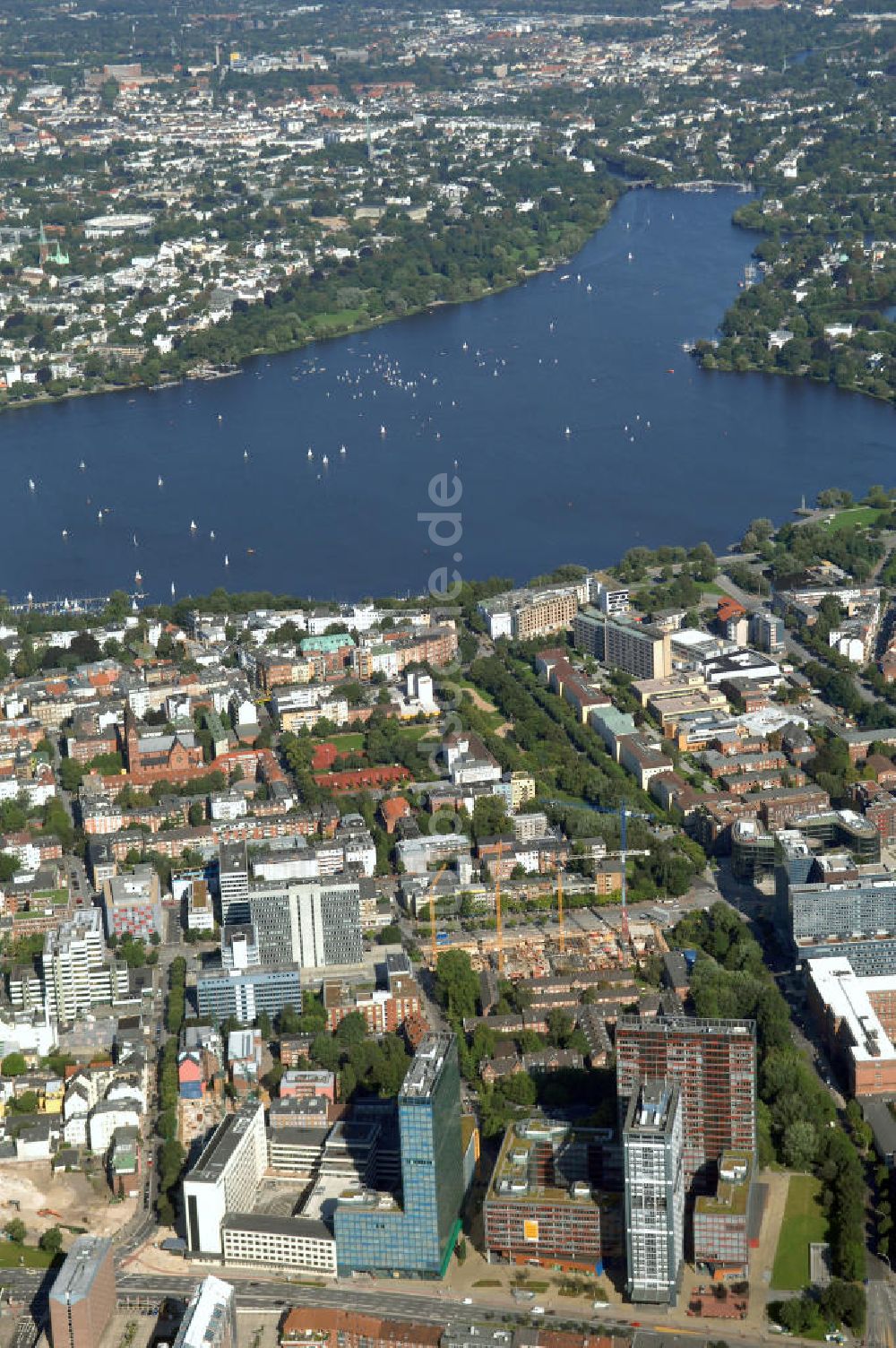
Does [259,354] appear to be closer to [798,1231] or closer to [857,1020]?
[857,1020]

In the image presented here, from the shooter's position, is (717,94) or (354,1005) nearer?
(354,1005)

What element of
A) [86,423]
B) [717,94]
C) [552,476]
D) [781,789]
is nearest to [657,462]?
[552,476]

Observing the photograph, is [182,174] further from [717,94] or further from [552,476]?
[552,476]

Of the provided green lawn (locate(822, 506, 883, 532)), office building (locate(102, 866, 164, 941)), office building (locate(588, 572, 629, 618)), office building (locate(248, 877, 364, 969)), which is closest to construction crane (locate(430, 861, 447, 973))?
office building (locate(248, 877, 364, 969))

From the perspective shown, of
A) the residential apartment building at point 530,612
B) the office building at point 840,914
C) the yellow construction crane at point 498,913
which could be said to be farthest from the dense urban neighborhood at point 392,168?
the office building at point 840,914

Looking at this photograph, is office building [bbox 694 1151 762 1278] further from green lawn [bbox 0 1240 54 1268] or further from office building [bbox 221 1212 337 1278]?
green lawn [bbox 0 1240 54 1268]

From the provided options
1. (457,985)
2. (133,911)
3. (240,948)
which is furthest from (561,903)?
(133,911)
